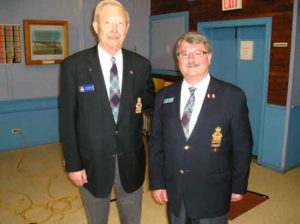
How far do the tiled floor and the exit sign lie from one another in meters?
1.90

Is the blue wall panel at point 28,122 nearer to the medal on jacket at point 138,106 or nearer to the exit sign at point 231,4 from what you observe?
the exit sign at point 231,4

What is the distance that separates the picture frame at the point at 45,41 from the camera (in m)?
4.18

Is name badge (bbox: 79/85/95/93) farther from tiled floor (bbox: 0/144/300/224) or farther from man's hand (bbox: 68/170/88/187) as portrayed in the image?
tiled floor (bbox: 0/144/300/224)

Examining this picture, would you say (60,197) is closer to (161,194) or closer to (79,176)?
(79,176)

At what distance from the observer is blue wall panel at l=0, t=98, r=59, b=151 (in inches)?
166

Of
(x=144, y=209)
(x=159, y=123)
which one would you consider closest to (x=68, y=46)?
(x=144, y=209)

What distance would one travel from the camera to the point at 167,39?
4.86m

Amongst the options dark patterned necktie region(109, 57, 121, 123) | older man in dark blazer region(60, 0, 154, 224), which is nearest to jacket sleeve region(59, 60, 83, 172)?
older man in dark blazer region(60, 0, 154, 224)

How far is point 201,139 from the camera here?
54.0 inches

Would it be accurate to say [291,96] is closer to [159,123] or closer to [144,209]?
[144,209]

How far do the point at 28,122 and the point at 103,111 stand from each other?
3.23 meters

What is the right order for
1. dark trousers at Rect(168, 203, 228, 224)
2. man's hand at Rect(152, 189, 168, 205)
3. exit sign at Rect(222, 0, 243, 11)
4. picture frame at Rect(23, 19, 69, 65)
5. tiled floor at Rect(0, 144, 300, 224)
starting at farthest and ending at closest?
picture frame at Rect(23, 19, 69, 65) < exit sign at Rect(222, 0, 243, 11) < tiled floor at Rect(0, 144, 300, 224) < man's hand at Rect(152, 189, 168, 205) < dark trousers at Rect(168, 203, 228, 224)

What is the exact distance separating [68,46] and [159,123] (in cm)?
339

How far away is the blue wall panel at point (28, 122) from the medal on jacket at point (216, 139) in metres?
3.56
